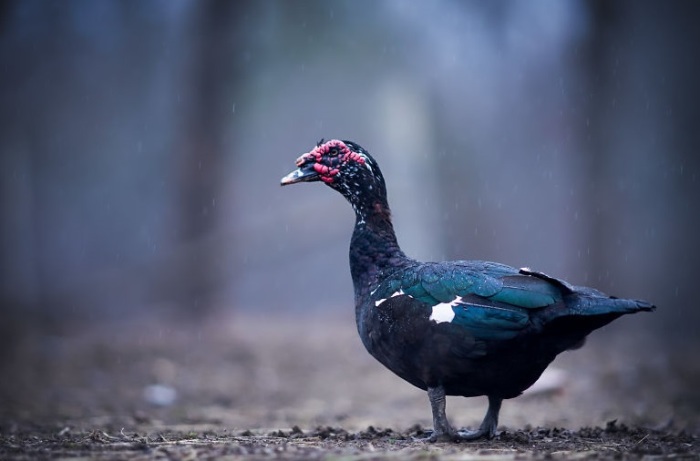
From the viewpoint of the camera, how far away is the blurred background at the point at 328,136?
11.6m

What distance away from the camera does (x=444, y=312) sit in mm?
4121

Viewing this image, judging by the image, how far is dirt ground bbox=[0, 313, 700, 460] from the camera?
155 inches

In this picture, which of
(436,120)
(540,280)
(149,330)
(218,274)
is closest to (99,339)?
(149,330)

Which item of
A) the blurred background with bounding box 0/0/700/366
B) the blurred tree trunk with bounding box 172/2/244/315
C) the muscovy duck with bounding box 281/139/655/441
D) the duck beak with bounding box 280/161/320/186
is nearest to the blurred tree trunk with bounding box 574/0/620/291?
the blurred background with bounding box 0/0/700/366

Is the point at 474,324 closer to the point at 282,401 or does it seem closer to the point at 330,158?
the point at 330,158

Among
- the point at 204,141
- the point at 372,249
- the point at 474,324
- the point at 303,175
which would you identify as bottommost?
the point at 474,324

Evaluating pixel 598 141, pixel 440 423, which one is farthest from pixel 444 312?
pixel 598 141

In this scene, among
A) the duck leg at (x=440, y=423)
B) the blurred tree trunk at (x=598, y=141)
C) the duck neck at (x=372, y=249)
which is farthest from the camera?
the blurred tree trunk at (x=598, y=141)

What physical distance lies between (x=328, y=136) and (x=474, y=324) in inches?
612

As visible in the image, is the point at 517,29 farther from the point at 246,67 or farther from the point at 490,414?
the point at 490,414

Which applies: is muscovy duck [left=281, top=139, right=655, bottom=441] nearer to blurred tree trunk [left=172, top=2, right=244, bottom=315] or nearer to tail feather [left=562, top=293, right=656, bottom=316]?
tail feather [left=562, top=293, right=656, bottom=316]

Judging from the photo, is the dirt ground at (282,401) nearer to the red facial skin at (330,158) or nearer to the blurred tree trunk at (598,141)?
the blurred tree trunk at (598,141)

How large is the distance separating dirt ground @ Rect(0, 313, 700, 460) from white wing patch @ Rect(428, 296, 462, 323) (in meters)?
0.64

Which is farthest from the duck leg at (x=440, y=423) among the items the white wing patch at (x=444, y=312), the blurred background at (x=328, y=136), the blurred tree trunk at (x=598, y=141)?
the blurred tree trunk at (x=598, y=141)
